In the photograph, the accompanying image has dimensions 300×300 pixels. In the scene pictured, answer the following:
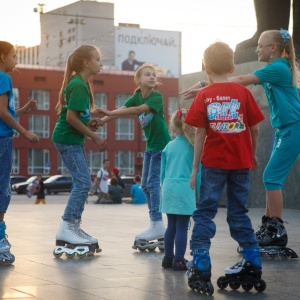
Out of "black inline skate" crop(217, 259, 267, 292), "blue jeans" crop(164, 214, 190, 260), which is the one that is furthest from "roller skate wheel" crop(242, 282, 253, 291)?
"blue jeans" crop(164, 214, 190, 260)

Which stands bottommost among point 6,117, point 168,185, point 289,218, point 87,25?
point 289,218

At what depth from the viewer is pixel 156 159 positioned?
8.16 m

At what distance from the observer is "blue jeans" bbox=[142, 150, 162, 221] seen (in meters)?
8.16

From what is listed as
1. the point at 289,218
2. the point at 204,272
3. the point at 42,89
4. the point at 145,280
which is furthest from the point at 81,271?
the point at 42,89

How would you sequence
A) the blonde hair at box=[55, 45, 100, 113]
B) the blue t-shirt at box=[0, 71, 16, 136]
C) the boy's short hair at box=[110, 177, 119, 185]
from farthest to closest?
1. the boy's short hair at box=[110, 177, 119, 185]
2. the blonde hair at box=[55, 45, 100, 113]
3. the blue t-shirt at box=[0, 71, 16, 136]

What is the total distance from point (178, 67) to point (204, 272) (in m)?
110

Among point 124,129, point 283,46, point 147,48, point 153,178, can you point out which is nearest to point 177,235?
point 153,178

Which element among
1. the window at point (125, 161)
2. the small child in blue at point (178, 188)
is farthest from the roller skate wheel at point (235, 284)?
the window at point (125, 161)

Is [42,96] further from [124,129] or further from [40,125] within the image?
[124,129]

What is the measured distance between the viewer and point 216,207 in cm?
575

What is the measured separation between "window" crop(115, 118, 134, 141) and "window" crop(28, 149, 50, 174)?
24.5 ft

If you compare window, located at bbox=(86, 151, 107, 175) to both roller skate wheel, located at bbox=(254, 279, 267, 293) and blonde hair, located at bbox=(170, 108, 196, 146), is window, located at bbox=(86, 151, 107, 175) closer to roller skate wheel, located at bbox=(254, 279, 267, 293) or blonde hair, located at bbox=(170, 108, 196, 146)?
blonde hair, located at bbox=(170, 108, 196, 146)

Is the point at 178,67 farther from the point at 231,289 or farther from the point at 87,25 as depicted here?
the point at 231,289

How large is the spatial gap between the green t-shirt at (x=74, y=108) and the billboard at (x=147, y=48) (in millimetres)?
100682
